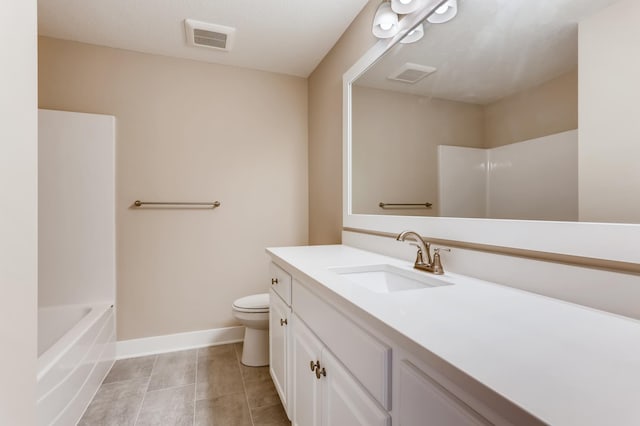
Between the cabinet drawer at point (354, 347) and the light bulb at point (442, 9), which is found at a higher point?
the light bulb at point (442, 9)

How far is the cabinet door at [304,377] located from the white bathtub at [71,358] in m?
1.03

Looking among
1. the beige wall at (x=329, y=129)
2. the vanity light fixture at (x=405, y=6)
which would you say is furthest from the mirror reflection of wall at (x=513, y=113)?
the beige wall at (x=329, y=129)

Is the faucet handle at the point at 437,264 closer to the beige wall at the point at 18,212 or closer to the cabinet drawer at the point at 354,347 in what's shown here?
the cabinet drawer at the point at 354,347

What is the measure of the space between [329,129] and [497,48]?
4.59 ft

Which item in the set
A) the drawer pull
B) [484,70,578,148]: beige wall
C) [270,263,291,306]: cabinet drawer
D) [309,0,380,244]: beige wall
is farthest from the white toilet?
[484,70,578,148]: beige wall

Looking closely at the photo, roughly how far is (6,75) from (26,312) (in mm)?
632

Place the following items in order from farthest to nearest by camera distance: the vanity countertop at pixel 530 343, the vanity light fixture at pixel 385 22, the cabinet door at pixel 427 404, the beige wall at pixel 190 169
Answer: the beige wall at pixel 190 169, the vanity light fixture at pixel 385 22, the cabinet door at pixel 427 404, the vanity countertop at pixel 530 343

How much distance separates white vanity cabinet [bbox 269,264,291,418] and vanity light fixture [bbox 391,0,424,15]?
1346mm

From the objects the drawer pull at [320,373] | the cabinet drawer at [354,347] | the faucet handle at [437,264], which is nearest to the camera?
the cabinet drawer at [354,347]

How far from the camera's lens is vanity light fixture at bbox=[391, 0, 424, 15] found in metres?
1.40

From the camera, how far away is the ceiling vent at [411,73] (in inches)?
56.3

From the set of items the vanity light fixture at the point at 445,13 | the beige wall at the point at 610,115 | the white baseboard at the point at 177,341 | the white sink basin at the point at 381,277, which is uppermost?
the vanity light fixture at the point at 445,13

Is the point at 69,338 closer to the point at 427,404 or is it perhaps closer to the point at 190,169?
the point at 190,169

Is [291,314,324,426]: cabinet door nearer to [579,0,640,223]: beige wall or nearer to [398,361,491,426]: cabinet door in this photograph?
[398,361,491,426]: cabinet door
